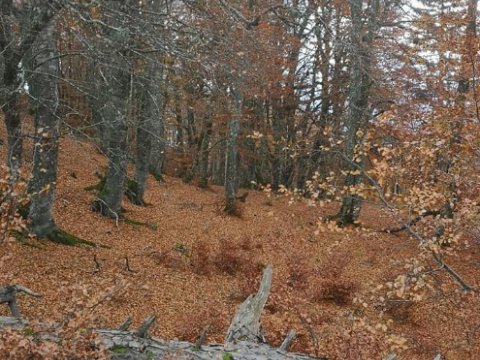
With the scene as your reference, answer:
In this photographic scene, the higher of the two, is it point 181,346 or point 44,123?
point 44,123

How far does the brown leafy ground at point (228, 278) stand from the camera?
6902mm

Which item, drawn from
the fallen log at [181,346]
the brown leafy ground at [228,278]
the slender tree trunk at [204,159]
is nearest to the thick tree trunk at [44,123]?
the brown leafy ground at [228,278]

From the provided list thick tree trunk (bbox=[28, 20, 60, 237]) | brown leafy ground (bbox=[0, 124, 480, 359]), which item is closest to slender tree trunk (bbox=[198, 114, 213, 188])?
brown leafy ground (bbox=[0, 124, 480, 359])

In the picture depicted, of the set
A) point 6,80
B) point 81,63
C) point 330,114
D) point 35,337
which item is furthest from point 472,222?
point 81,63

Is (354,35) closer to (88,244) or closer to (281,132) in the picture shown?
(88,244)

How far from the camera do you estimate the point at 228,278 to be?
1070cm

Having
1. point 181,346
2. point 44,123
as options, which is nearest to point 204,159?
point 44,123

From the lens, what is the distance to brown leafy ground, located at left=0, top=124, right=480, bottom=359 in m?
6.90

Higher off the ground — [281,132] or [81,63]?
[81,63]

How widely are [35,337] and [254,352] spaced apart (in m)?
2.48

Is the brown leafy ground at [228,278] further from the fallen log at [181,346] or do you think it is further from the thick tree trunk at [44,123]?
the thick tree trunk at [44,123]

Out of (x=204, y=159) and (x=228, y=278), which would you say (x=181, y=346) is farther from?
(x=204, y=159)

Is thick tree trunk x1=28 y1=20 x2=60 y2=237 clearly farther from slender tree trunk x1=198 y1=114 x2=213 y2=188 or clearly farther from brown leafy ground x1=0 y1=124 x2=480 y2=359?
slender tree trunk x1=198 y1=114 x2=213 y2=188

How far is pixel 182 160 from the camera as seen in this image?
25750mm
